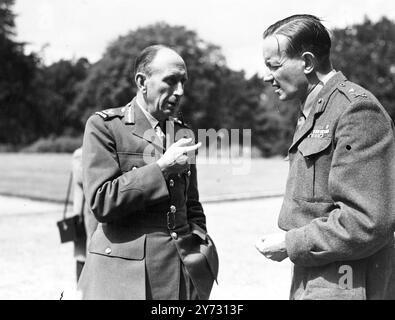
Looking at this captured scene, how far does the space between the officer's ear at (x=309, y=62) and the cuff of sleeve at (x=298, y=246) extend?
28.6 inches

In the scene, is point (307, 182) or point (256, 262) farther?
point (256, 262)

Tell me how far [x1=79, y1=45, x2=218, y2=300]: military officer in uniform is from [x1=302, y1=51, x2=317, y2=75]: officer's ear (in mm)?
737

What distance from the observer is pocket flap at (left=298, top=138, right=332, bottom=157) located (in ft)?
8.05

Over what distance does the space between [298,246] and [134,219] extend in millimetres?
1058

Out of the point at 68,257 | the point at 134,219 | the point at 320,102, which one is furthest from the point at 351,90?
the point at 68,257

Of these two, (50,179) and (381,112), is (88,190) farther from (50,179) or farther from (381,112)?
(50,179)

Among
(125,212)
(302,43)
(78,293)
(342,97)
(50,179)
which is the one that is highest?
(302,43)

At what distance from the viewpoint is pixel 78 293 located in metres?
3.28

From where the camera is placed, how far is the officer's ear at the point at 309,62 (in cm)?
260

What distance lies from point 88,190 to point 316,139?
1.23 meters

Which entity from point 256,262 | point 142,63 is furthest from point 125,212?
point 256,262

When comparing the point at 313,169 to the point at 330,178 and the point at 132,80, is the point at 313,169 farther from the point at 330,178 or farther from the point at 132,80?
the point at 132,80

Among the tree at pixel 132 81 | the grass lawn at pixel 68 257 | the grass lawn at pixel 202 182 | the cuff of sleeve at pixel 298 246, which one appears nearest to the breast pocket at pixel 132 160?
the grass lawn at pixel 68 257

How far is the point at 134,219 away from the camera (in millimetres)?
3158
